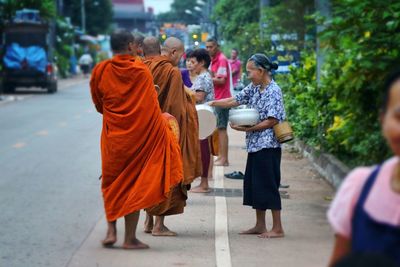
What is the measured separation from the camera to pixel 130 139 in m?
8.36

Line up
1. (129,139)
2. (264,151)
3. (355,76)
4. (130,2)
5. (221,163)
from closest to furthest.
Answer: (129,139) → (264,151) → (355,76) → (221,163) → (130,2)

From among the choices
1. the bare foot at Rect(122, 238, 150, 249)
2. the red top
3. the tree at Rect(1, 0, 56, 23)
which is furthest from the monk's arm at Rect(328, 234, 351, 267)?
the tree at Rect(1, 0, 56, 23)

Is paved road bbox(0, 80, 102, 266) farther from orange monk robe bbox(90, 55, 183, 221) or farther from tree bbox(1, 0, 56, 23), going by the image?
tree bbox(1, 0, 56, 23)

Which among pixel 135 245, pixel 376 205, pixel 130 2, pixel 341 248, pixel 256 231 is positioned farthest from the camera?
pixel 130 2

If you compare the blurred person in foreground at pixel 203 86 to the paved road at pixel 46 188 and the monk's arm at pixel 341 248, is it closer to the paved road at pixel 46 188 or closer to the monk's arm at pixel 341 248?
the paved road at pixel 46 188

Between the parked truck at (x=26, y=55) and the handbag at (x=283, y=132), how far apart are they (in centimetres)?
3208

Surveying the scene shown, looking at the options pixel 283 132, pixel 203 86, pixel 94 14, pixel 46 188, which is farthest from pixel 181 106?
pixel 94 14

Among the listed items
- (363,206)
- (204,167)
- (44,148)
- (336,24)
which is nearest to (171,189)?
(336,24)

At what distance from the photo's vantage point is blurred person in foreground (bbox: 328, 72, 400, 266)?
10.2 ft

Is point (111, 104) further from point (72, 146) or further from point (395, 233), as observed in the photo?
point (72, 146)

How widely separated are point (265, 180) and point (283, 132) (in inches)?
18.2

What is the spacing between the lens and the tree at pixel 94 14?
91938 mm

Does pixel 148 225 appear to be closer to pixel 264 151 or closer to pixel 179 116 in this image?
pixel 179 116

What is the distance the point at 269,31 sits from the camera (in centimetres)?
2411
